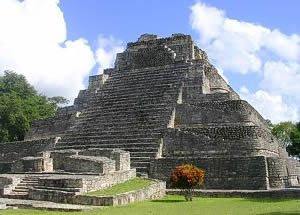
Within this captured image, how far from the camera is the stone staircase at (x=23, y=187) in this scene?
17.3 metres

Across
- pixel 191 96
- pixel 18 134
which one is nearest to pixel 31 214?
pixel 191 96

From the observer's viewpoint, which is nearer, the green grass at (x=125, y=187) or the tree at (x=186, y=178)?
the green grass at (x=125, y=187)

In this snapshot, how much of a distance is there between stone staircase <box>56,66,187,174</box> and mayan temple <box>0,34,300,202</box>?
62 millimetres

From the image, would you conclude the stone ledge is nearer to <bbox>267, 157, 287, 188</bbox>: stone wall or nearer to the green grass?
the green grass

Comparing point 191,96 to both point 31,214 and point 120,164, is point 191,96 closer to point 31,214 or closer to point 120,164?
point 120,164

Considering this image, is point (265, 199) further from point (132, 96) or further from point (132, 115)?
point (132, 96)

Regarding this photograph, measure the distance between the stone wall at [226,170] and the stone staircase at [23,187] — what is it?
18.1 feet

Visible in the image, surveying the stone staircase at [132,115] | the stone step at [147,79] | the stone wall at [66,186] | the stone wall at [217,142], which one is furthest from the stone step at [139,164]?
the stone step at [147,79]

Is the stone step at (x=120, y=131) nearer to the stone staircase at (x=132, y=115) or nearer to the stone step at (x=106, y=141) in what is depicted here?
the stone staircase at (x=132, y=115)

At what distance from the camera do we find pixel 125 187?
57.1 feet

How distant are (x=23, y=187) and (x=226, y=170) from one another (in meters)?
8.98

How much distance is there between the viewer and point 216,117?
22984mm

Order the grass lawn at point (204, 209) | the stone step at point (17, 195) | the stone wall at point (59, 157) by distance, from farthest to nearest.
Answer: the stone wall at point (59, 157)
the stone step at point (17, 195)
the grass lawn at point (204, 209)

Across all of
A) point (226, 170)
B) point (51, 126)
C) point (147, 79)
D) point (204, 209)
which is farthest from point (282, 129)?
point (204, 209)
